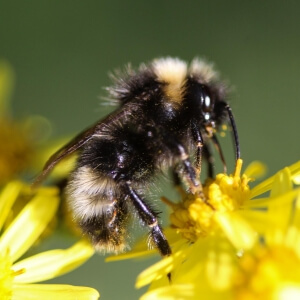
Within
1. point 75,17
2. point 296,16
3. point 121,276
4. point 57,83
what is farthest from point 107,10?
point 121,276

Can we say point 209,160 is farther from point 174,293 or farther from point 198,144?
point 174,293

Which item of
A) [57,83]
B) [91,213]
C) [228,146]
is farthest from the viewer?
[57,83]

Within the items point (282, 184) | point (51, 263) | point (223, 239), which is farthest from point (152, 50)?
point (223, 239)

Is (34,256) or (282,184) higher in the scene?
(34,256)

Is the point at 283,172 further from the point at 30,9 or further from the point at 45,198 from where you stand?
the point at 30,9

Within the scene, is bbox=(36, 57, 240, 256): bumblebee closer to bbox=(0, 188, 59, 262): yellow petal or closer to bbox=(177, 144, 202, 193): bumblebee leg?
bbox=(177, 144, 202, 193): bumblebee leg

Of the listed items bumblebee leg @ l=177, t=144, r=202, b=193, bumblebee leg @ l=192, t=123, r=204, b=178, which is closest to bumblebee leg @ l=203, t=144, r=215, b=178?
bumblebee leg @ l=192, t=123, r=204, b=178

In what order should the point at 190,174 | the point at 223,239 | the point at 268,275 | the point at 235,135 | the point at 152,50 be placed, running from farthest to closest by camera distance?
the point at 152,50 < the point at 235,135 < the point at 190,174 < the point at 223,239 < the point at 268,275
